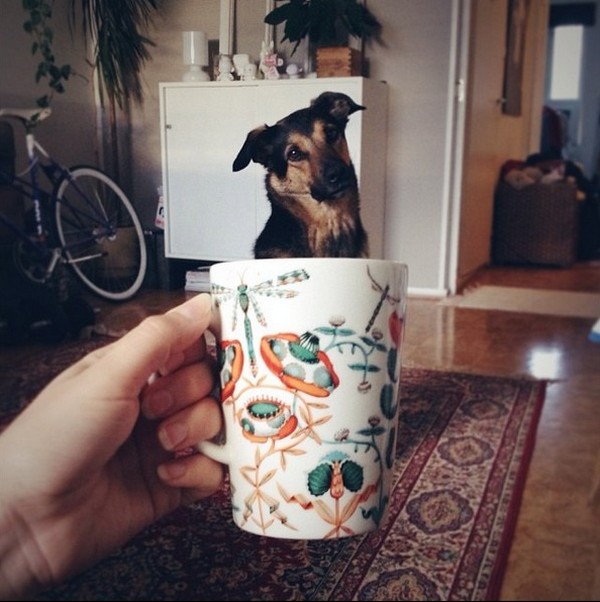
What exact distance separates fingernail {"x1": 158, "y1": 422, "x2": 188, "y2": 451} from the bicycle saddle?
0.12m

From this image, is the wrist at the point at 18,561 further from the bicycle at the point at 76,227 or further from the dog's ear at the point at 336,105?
the dog's ear at the point at 336,105

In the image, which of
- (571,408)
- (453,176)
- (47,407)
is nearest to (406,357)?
(571,408)

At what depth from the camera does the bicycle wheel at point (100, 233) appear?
0.81 feet

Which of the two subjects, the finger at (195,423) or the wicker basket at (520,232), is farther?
the wicker basket at (520,232)

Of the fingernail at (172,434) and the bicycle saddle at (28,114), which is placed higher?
the bicycle saddle at (28,114)

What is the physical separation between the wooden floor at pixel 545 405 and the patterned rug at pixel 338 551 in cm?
1

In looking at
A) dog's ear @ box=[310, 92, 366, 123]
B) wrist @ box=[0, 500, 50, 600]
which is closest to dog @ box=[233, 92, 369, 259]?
dog's ear @ box=[310, 92, 366, 123]

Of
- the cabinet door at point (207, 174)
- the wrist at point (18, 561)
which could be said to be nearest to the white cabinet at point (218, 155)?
the cabinet door at point (207, 174)

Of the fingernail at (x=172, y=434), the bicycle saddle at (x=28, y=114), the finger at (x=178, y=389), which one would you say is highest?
the bicycle saddle at (x=28, y=114)

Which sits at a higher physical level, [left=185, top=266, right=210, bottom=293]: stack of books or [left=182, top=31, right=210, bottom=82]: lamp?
[left=182, top=31, right=210, bottom=82]: lamp

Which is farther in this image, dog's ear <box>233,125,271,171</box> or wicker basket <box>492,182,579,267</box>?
wicker basket <box>492,182,579,267</box>

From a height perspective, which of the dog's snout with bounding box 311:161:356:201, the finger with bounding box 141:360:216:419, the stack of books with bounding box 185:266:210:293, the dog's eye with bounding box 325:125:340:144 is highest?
the dog's eye with bounding box 325:125:340:144

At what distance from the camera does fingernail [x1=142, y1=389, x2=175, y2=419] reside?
27 cm

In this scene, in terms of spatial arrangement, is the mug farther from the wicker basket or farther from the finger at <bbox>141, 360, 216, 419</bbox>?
the wicker basket
